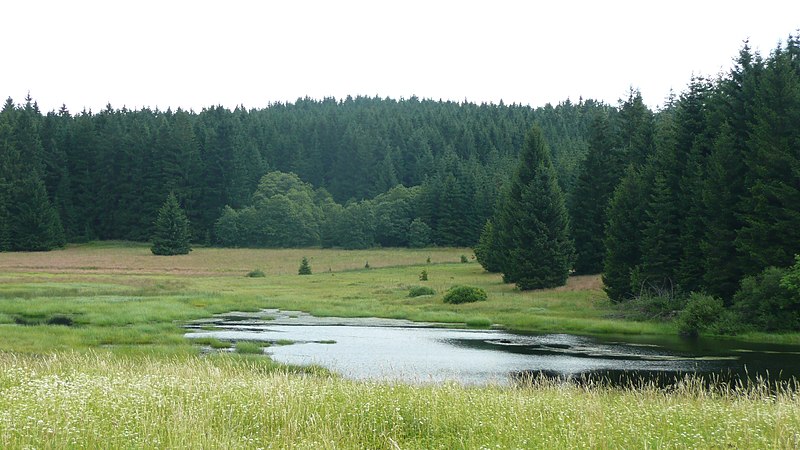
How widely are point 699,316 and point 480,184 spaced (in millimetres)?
89026

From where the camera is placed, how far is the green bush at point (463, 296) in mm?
58812

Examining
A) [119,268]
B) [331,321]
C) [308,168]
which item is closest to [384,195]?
[308,168]

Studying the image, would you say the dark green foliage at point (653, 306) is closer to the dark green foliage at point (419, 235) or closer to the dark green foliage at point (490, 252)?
the dark green foliage at point (490, 252)

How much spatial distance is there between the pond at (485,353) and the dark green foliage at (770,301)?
296 cm

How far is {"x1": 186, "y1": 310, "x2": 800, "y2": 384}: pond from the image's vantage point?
2869 cm

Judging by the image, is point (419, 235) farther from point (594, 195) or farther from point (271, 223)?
point (594, 195)

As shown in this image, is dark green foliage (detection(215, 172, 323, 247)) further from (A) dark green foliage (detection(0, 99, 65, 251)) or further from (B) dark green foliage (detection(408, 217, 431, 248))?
(A) dark green foliage (detection(0, 99, 65, 251))

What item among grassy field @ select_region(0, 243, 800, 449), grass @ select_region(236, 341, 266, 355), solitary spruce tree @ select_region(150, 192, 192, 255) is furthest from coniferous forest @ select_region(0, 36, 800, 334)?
grassy field @ select_region(0, 243, 800, 449)

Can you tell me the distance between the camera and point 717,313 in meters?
43.2

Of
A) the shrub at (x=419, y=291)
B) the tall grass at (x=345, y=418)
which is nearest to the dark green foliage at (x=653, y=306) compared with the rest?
the shrub at (x=419, y=291)

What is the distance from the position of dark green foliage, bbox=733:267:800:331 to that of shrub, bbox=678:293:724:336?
127 cm

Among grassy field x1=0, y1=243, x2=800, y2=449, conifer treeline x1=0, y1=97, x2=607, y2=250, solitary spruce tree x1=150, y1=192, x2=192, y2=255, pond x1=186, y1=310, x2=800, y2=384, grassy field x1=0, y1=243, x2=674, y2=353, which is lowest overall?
pond x1=186, y1=310, x2=800, y2=384

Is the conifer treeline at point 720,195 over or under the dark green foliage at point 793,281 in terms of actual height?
over

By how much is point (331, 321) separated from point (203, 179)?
101318 mm
